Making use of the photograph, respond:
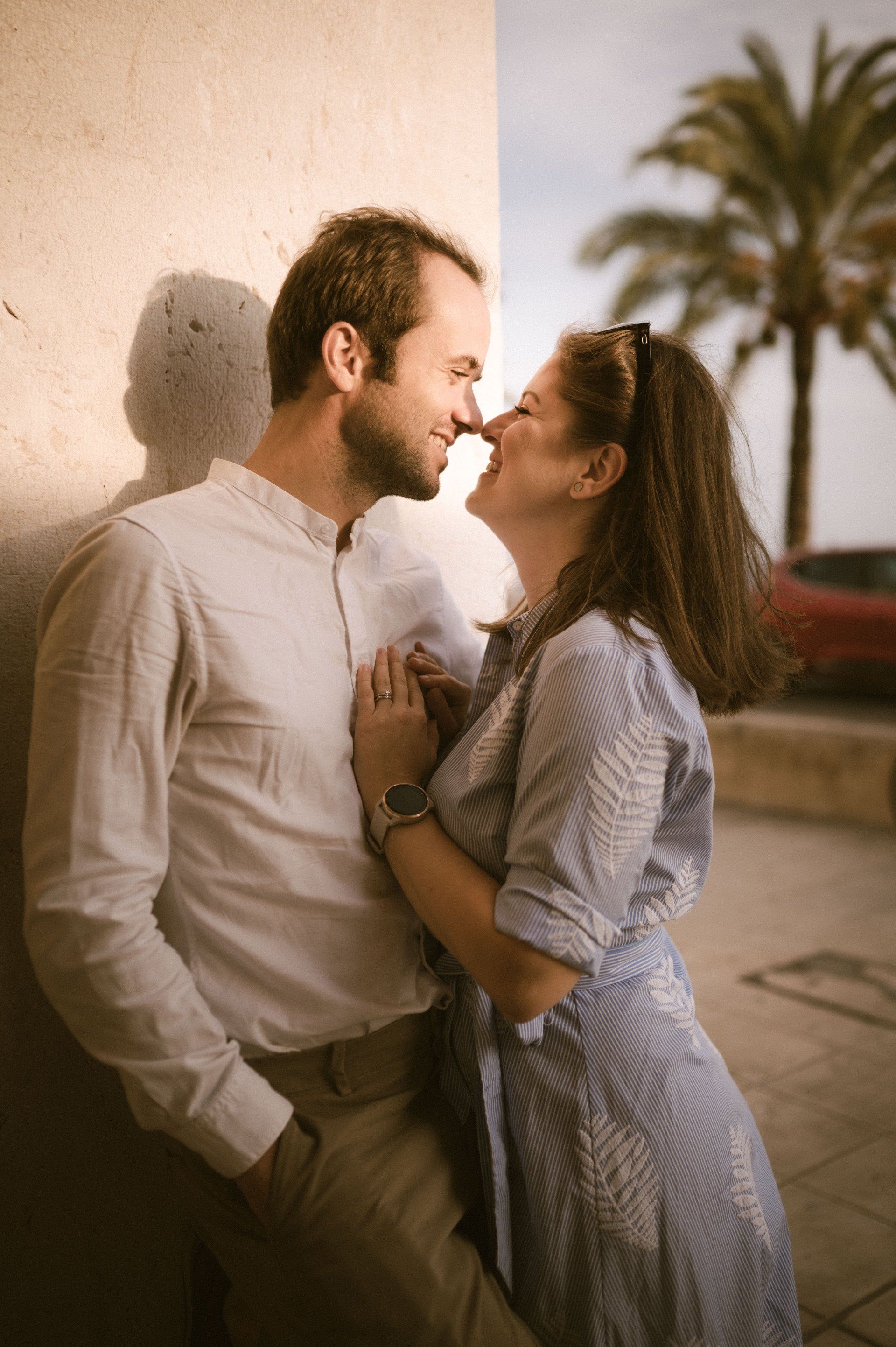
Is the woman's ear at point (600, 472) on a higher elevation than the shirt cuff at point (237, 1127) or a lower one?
higher

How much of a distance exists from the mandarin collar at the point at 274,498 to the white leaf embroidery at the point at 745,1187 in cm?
109

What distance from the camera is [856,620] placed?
11.5m

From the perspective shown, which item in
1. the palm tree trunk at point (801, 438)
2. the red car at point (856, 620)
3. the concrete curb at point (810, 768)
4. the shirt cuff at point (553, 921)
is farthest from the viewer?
the palm tree trunk at point (801, 438)

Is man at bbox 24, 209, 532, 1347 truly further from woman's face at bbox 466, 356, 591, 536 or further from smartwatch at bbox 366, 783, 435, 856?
woman's face at bbox 466, 356, 591, 536

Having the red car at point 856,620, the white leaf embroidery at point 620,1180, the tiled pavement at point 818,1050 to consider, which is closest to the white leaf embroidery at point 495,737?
the white leaf embroidery at point 620,1180

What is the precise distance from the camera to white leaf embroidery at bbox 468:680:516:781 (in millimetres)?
1497

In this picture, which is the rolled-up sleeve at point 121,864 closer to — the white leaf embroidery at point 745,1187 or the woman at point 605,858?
the woman at point 605,858

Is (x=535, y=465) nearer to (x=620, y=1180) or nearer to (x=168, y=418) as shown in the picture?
(x=168, y=418)

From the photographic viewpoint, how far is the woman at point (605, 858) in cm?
135

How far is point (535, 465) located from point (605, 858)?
2.24ft

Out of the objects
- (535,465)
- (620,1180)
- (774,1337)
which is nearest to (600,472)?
(535,465)

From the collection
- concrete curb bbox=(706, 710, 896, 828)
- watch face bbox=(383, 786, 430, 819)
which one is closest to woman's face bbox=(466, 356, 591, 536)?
watch face bbox=(383, 786, 430, 819)

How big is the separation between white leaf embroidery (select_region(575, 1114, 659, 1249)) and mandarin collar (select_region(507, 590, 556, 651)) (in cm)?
70

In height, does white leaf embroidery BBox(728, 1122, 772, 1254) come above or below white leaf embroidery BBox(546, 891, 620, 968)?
below
